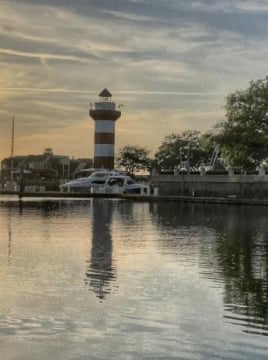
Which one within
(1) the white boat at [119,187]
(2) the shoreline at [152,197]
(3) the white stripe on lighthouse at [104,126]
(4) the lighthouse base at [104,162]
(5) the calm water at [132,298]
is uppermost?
(3) the white stripe on lighthouse at [104,126]

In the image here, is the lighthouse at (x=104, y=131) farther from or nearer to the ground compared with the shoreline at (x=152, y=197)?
farther from the ground

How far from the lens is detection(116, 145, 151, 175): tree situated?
350 ft

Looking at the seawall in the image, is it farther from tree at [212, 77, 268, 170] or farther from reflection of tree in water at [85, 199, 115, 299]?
reflection of tree in water at [85, 199, 115, 299]

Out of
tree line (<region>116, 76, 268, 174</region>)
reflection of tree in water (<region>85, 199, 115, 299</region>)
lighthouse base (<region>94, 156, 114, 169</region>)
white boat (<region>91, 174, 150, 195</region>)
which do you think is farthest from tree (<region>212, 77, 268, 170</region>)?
reflection of tree in water (<region>85, 199, 115, 299</region>)

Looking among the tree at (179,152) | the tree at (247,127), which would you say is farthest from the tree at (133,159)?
the tree at (247,127)

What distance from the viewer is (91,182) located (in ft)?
271

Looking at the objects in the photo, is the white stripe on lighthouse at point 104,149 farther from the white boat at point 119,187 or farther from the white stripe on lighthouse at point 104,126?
the white boat at point 119,187

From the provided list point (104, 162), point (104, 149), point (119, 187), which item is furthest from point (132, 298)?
point (104, 162)

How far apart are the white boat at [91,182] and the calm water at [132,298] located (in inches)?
2218

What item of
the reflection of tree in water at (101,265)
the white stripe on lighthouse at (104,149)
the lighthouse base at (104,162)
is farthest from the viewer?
the lighthouse base at (104,162)

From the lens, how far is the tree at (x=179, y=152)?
3925 inches

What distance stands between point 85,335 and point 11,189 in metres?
83.2

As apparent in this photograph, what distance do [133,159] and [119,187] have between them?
2672cm

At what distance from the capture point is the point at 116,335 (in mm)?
10578
